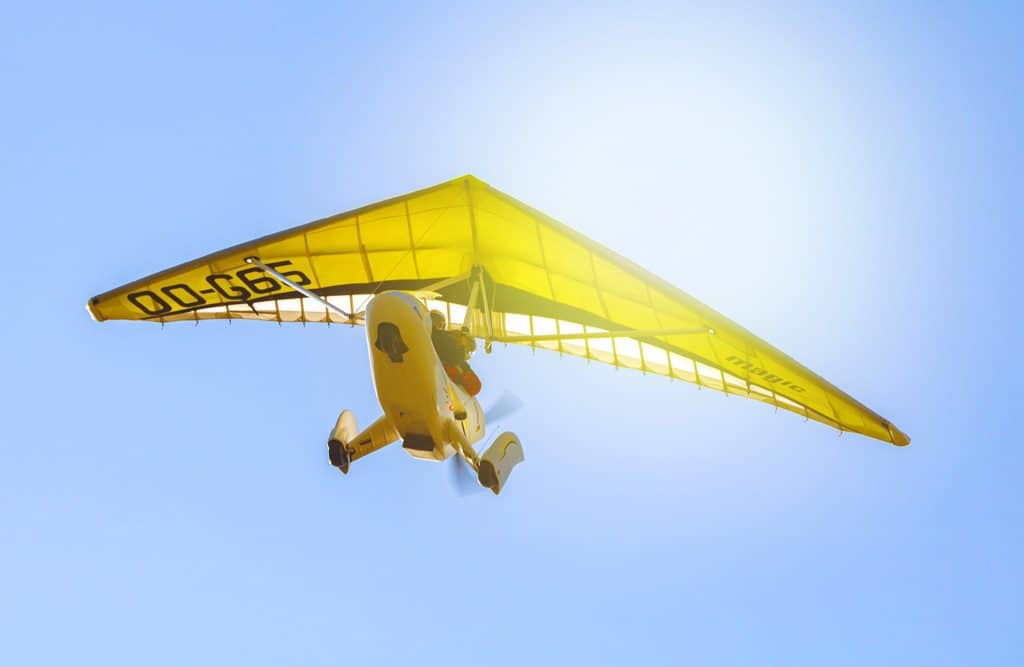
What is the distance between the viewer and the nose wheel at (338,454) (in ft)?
46.2

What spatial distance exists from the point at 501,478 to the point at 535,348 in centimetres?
639

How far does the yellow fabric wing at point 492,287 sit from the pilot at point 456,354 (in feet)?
2.26

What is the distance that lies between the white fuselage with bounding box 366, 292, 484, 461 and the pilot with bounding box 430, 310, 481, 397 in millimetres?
188

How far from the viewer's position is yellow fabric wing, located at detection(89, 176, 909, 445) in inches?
603

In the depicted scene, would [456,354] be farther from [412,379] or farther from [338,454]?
[338,454]

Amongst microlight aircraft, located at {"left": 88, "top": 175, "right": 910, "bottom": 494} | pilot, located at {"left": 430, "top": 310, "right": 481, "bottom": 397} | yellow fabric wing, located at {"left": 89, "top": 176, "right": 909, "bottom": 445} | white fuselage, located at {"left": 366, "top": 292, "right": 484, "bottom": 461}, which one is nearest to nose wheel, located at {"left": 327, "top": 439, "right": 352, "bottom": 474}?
microlight aircraft, located at {"left": 88, "top": 175, "right": 910, "bottom": 494}

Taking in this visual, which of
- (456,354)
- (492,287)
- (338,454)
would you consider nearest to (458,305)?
(492,287)

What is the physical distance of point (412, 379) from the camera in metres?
12.9

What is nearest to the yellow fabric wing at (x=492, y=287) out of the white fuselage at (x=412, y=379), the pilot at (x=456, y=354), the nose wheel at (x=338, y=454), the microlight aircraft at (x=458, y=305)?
the microlight aircraft at (x=458, y=305)

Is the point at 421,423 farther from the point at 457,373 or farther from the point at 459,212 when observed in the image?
the point at 459,212

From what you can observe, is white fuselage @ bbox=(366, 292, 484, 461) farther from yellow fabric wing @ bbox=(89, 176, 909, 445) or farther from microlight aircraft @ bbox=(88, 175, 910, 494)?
yellow fabric wing @ bbox=(89, 176, 909, 445)

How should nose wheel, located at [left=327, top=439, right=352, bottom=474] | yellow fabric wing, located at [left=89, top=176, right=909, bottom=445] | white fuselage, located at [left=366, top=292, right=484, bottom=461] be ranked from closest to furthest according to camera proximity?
white fuselage, located at [left=366, top=292, right=484, bottom=461] < nose wheel, located at [left=327, top=439, right=352, bottom=474] < yellow fabric wing, located at [left=89, top=176, right=909, bottom=445]

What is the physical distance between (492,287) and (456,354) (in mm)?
3673

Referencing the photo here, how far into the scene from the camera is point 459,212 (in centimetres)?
1611
